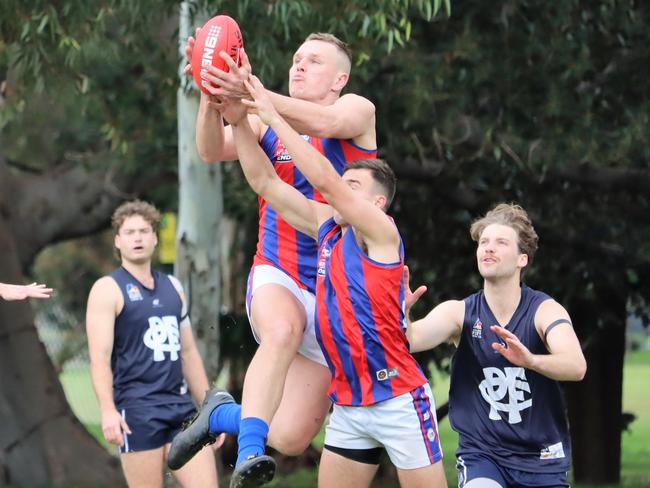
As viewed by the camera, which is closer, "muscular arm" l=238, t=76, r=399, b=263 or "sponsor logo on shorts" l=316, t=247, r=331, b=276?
"muscular arm" l=238, t=76, r=399, b=263

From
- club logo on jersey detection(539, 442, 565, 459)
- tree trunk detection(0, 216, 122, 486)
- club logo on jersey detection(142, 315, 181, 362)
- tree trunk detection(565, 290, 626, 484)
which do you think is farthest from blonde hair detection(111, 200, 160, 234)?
tree trunk detection(565, 290, 626, 484)

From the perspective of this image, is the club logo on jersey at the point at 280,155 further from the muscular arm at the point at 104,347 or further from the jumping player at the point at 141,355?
the muscular arm at the point at 104,347

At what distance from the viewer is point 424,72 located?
1186 centimetres

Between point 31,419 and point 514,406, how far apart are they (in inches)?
358

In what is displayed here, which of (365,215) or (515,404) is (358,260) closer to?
(365,215)

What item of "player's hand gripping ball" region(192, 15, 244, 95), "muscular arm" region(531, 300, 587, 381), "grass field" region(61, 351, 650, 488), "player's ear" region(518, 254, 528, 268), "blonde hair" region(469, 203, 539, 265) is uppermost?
"player's hand gripping ball" region(192, 15, 244, 95)

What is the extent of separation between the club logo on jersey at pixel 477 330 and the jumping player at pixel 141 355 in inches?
93.0

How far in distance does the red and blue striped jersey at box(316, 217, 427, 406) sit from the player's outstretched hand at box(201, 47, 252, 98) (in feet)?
2.87

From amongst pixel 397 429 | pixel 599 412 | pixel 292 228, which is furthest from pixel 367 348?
pixel 599 412

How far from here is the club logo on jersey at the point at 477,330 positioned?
610 centimetres

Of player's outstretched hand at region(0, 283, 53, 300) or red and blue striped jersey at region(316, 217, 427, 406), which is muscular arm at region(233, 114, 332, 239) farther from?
player's outstretched hand at region(0, 283, 53, 300)

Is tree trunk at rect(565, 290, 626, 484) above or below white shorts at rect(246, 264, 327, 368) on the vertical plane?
below

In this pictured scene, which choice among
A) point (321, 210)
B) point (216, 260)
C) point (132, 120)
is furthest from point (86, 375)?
point (321, 210)

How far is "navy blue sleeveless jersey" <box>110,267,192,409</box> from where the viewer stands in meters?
8.03
